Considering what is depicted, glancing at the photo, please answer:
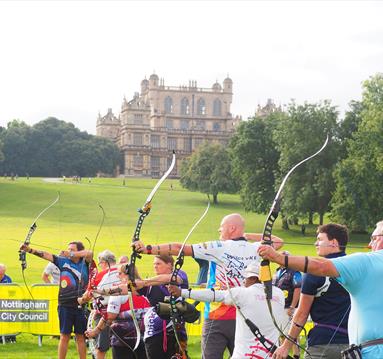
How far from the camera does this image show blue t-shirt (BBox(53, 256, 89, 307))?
9953mm

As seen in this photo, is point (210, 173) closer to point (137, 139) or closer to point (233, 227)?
point (137, 139)

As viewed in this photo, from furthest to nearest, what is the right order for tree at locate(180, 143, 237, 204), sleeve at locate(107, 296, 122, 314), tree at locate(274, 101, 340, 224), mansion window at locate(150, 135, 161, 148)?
mansion window at locate(150, 135, 161, 148)
tree at locate(180, 143, 237, 204)
tree at locate(274, 101, 340, 224)
sleeve at locate(107, 296, 122, 314)

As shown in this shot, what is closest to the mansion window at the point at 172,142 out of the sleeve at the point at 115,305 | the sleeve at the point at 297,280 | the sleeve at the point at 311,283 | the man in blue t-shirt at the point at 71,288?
the man in blue t-shirt at the point at 71,288

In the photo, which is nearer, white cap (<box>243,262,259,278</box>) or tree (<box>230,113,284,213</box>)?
white cap (<box>243,262,259,278</box>)

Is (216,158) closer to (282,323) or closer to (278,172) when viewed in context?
(278,172)

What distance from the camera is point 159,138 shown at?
502 ft

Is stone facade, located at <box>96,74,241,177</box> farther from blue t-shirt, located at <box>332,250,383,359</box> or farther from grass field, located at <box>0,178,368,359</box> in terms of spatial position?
blue t-shirt, located at <box>332,250,383,359</box>

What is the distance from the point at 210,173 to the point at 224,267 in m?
79.9

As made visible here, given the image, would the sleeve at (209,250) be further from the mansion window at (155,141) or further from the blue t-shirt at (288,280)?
the mansion window at (155,141)

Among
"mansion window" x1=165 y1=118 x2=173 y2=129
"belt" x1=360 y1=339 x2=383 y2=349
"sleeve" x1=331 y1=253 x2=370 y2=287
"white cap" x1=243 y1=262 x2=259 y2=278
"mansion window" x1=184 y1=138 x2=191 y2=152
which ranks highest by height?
"mansion window" x1=165 y1=118 x2=173 y2=129

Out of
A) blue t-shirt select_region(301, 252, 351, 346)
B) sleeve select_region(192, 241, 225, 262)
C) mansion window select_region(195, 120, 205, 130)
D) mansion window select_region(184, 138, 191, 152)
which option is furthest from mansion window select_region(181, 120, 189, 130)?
blue t-shirt select_region(301, 252, 351, 346)

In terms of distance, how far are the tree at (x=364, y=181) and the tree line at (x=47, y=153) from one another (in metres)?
78.9

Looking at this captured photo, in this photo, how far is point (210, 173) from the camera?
86875 millimetres

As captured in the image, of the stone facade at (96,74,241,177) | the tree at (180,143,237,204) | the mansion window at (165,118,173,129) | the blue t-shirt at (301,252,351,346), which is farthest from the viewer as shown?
the mansion window at (165,118,173,129)
